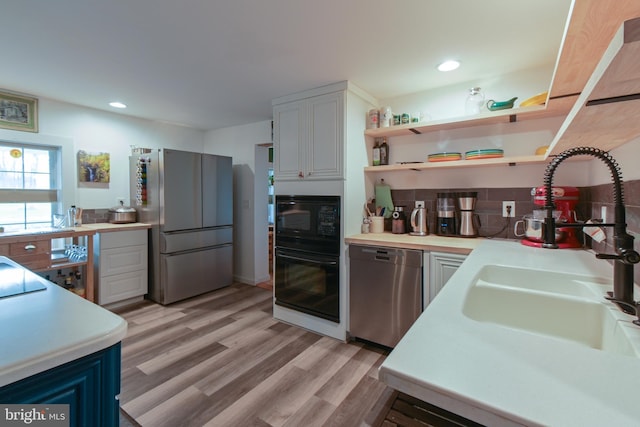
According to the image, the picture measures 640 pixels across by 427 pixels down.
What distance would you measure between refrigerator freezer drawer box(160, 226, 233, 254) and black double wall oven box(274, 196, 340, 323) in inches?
47.9

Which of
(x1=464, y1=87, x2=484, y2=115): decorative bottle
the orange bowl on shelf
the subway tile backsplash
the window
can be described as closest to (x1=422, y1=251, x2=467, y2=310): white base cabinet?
the subway tile backsplash

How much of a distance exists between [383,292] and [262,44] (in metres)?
1.96

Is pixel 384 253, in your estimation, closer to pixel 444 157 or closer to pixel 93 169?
pixel 444 157

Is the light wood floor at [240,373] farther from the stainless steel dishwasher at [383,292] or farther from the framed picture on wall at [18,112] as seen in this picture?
the framed picture on wall at [18,112]

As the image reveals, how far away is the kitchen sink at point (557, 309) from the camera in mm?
879

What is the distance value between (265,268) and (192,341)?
176 centimetres

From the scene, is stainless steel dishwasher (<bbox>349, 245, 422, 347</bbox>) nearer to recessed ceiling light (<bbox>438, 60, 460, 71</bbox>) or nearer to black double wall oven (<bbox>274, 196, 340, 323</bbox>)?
black double wall oven (<bbox>274, 196, 340, 323</bbox>)

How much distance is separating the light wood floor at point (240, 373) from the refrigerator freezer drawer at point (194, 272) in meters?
0.35

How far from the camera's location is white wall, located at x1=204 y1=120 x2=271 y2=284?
4004 millimetres

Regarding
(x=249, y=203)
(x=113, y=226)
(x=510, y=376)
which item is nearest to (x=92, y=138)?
(x=113, y=226)

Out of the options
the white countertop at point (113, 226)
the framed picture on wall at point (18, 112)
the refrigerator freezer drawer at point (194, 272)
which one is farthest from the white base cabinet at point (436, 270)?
the framed picture on wall at point (18, 112)

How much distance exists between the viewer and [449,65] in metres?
2.18

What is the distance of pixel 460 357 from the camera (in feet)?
1.88

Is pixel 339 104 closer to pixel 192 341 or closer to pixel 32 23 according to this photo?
pixel 32 23
